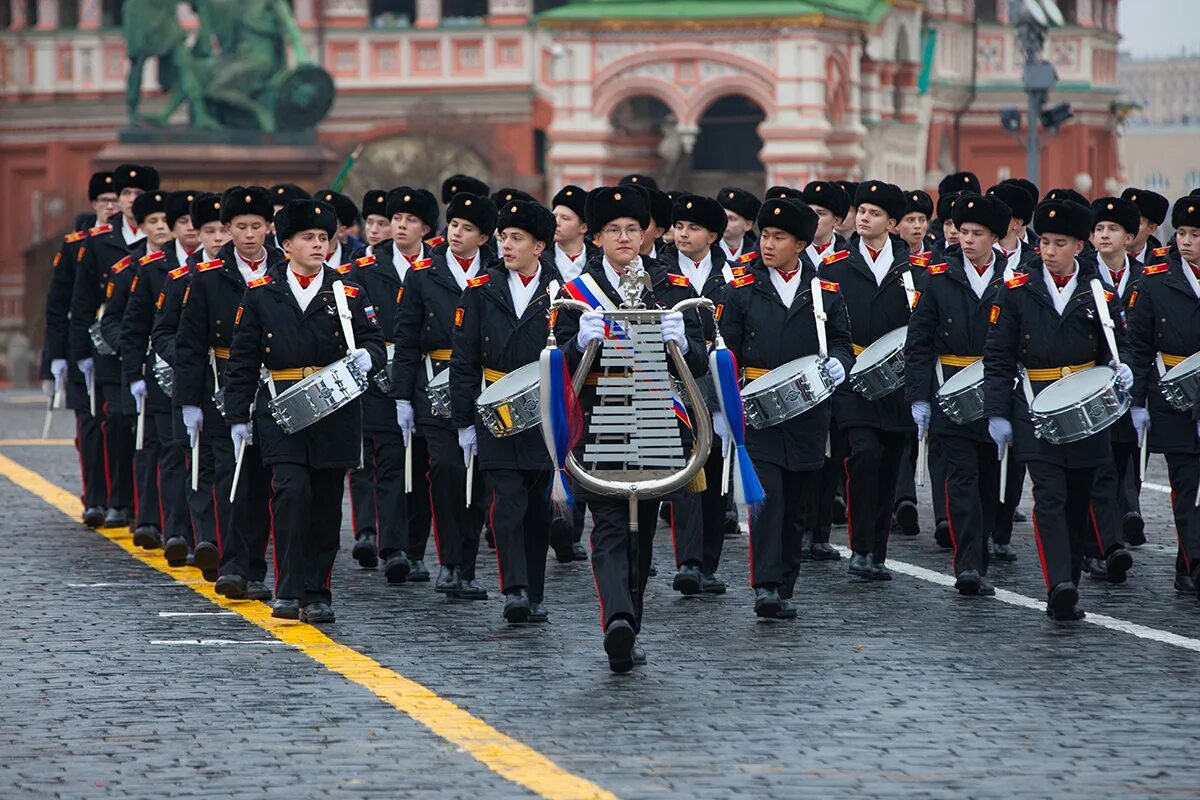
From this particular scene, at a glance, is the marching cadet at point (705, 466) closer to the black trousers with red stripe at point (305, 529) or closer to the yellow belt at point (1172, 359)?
the black trousers with red stripe at point (305, 529)

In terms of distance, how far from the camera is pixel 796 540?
12.5m

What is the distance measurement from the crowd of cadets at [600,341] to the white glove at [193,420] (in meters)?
0.02

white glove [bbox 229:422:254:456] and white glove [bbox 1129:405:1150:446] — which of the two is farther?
white glove [bbox 1129:405:1150:446]

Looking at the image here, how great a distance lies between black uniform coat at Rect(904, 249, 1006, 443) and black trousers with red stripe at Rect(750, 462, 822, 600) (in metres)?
1.22

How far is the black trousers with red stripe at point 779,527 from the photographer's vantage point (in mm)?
12219

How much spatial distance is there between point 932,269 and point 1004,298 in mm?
1390

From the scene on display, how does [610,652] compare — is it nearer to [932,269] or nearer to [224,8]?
[932,269]

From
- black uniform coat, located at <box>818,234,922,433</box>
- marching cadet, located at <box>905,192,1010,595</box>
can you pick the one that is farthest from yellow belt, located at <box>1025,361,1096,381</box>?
black uniform coat, located at <box>818,234,922,433</box>

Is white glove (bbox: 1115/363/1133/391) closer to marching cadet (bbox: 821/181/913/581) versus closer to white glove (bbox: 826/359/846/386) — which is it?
white glove (bbox: 826/359/846/386)

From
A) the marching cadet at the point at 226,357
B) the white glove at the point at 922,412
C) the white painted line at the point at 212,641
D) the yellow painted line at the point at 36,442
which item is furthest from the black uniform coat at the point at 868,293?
the yellow painted line at the point at 36,442

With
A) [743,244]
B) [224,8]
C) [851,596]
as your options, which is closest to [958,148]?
[224,8]

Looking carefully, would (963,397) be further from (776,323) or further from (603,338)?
(603,338)

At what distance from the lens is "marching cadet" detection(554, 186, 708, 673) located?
35.1ft

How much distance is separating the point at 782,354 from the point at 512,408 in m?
1.44
